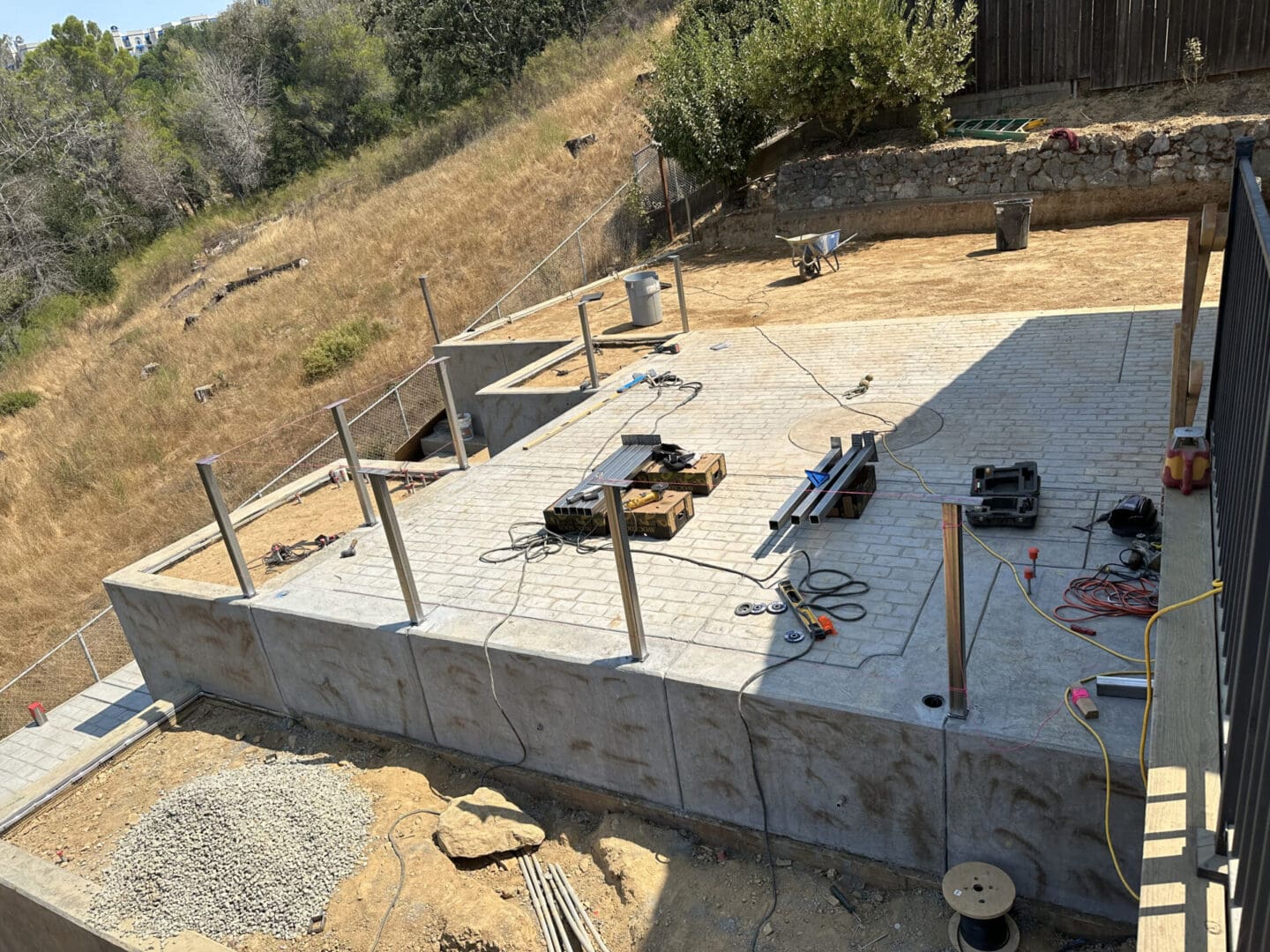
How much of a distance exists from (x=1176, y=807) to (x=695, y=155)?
19072 millimetres

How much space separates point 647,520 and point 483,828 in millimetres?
2809

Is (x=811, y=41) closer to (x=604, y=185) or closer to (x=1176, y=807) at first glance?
(x=604, y=185)

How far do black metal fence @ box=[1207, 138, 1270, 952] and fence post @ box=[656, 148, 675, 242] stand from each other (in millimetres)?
17046

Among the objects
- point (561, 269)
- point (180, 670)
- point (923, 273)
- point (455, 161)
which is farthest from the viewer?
point (455, 161)

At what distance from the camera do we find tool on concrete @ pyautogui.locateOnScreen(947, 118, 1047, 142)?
17672mm

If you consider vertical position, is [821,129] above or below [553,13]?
below

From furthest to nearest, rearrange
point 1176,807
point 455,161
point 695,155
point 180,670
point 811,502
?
point 455,161 < point 695,155 < point 180,670 < point 811,502 < point 1176,807

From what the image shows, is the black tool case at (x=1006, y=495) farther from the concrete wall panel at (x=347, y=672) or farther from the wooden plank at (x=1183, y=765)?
the concrete wall panel at (x=347, y=672)

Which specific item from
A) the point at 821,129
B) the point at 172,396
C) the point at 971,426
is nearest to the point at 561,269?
the point at 821,129

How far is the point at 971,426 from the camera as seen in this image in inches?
336

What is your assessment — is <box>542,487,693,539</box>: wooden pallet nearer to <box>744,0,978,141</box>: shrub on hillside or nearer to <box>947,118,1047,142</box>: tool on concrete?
<box>947,118,1047,142</box>: tool on concrete

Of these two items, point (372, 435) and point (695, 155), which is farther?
point (695, 155)

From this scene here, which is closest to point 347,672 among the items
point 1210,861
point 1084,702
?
point 1084,702

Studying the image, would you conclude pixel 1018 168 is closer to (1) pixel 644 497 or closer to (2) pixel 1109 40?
(2) pixel 1109 40
